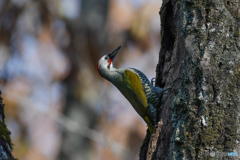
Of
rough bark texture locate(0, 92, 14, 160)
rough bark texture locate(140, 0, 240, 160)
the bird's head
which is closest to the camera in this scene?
rough bark texture locate(0, 92, 14, 160)

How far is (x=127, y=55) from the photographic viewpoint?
1169 cm

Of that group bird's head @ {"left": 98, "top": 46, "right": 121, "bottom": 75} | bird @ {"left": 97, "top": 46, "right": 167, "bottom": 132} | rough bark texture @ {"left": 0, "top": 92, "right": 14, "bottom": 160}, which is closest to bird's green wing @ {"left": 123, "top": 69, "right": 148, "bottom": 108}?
bird @ {"left": 97, "top": 46, "right": 167, "bottom": 132}

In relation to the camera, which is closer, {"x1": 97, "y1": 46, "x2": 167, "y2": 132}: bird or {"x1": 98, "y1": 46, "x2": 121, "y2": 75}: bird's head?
{"x1": 97, "y1": 46, "x2": 167, "y2": 132}: bird

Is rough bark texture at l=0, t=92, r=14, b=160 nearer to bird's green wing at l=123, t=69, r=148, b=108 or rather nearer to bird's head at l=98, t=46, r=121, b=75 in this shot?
bird's green wing at l=123, t=69, r=148, b=108

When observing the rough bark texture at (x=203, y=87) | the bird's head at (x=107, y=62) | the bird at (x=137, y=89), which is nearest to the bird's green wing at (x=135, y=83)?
the bird at (x=137, y=89)

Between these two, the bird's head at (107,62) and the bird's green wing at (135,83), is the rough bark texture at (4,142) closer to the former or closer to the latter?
the bird's green wing at (135,83)

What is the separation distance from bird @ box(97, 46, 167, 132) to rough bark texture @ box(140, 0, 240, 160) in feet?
1.07

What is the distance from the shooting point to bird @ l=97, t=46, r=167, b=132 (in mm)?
5141

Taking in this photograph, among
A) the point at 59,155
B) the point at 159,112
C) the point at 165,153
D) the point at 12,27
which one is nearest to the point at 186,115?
the point at 165,153

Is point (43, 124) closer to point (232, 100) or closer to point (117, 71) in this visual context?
point (117, 71)

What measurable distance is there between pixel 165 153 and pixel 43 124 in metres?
11.0

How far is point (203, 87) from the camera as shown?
432 cm

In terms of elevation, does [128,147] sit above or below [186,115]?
above

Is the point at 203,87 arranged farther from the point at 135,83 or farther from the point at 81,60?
the point at 81,60
